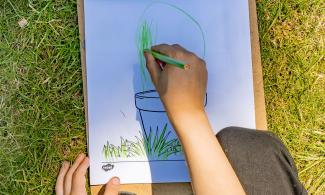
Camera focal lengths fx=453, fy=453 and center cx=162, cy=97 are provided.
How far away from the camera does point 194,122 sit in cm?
88

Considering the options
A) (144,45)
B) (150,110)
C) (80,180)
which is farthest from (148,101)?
(80,180)

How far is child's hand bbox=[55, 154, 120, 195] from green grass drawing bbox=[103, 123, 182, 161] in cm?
5

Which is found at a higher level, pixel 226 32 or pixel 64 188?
pixel 226 32

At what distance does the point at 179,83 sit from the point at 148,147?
225 mm

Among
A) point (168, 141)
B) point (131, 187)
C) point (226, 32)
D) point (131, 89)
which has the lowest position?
point (131, 187)

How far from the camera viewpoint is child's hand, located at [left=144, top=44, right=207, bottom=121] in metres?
0.89

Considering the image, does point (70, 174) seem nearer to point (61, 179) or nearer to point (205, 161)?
point (61, 179)

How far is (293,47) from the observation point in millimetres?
1136

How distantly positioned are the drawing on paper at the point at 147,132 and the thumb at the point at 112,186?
0.10ft

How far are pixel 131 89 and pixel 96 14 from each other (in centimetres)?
19

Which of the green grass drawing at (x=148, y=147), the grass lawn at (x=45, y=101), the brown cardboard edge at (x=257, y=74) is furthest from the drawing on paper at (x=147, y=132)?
the brown cardboard edge at (x=257, y=74)

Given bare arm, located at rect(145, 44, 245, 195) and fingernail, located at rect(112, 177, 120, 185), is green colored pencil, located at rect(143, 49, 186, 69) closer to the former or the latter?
bare arm, located at rect(145, 44, 245, 195)

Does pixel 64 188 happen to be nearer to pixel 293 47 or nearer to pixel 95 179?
pixel 95 179

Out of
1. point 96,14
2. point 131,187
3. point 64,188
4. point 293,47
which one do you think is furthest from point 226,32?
point 64,188
